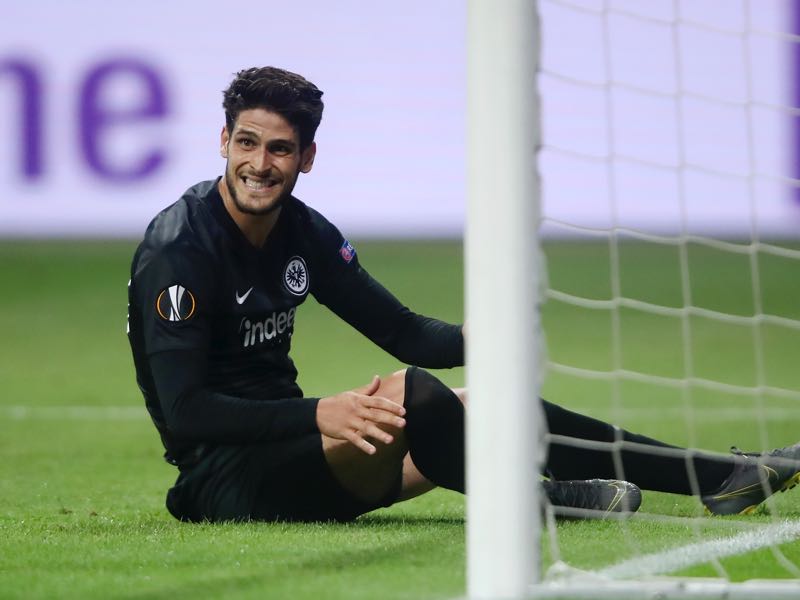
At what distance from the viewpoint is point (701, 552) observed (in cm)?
338

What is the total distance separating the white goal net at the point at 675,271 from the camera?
330cm

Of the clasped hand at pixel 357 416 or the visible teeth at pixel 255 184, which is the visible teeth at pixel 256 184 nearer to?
the visible teeth at pixel 255 184

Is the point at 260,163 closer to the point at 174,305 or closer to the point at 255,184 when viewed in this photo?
the point at 255,184

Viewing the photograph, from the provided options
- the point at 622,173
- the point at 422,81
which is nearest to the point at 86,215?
the point at 422,81

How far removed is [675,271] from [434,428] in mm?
12680

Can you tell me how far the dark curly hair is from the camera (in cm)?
388

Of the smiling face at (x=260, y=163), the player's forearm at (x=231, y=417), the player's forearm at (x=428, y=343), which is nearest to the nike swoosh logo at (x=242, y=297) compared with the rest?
the smiling face at (x=260, y=163)

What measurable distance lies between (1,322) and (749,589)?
37.0 ft

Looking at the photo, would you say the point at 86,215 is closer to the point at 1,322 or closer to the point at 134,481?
the point at 1,322

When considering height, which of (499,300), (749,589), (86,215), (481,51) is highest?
(86,215)

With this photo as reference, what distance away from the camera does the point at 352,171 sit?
1511 centimetres

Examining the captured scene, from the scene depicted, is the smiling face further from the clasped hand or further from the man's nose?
the clasped hand

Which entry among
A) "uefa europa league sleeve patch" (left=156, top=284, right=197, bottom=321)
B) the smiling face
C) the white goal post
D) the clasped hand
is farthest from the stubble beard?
the white goal post

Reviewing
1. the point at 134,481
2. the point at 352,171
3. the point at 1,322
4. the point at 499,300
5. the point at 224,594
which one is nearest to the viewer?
the point at 499,300
